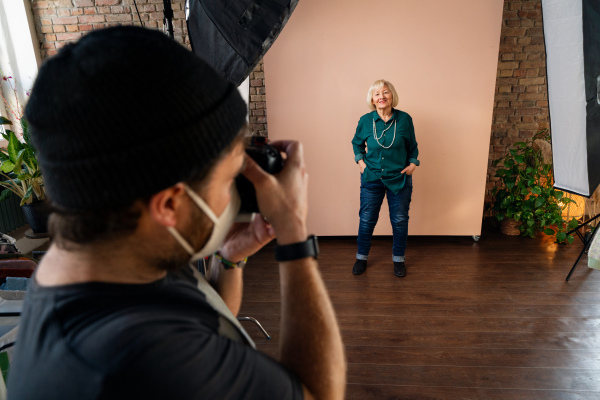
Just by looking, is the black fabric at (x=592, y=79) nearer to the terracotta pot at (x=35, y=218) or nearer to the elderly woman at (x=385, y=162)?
the elderly woman at (x=385, y=162)

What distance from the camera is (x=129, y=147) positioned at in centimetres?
44

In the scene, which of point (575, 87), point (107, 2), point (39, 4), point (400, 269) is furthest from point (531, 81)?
point (39, 4)

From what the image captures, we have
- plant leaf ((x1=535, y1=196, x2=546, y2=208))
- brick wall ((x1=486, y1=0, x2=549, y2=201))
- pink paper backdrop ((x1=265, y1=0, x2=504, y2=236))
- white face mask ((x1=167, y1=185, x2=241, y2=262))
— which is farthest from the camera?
brick wall ((x1=486, y1=0, x2=549, y2=201))

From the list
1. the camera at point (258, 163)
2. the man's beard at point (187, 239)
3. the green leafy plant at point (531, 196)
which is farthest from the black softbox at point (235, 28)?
the green leafy plant at point (531, 196)

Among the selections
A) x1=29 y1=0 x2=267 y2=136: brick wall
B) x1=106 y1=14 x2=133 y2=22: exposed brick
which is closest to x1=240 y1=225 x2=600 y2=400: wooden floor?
x1=29 y1=0 x2=267 y2=136: brick wall

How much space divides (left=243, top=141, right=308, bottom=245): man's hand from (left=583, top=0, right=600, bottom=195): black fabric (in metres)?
2.22

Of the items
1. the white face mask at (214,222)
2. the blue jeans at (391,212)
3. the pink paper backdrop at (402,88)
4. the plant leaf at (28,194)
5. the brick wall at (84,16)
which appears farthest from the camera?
the brick wall at (84,16)

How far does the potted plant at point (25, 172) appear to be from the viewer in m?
2.65

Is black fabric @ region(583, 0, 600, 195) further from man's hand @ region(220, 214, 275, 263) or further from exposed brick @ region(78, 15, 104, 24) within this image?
exposed brick @ region(78, 15, 104, 24)

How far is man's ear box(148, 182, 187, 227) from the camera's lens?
1.63ft

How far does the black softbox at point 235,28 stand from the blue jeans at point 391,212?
221cm

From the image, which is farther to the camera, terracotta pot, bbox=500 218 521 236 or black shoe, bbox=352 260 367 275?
terracotta pot, bbox=500 218 521 236

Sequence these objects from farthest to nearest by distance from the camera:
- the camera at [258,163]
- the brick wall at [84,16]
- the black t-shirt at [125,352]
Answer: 1. the brick wall at [84,16]
2. the camera at [258,163]
3. the black t-shirt at [125,352]

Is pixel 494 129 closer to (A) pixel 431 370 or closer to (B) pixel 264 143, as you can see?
(A) pixel 431 370
